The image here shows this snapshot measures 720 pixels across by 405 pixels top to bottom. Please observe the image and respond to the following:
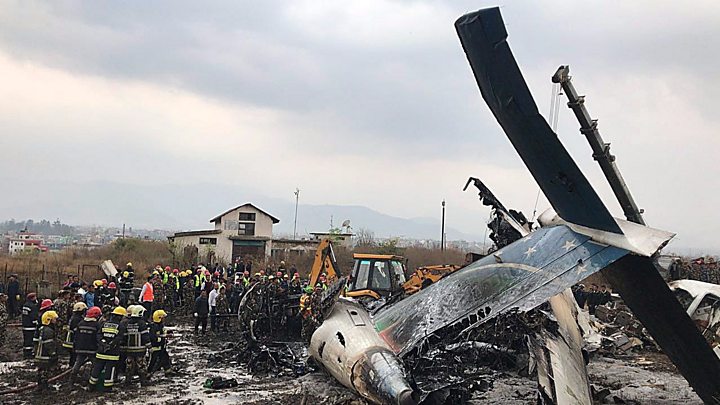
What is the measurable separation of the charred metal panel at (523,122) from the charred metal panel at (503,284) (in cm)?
47

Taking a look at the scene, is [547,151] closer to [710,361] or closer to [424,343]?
[424,343]

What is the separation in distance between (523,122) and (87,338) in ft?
28.7

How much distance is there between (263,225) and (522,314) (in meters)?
39.8

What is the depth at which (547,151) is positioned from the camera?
6602mm

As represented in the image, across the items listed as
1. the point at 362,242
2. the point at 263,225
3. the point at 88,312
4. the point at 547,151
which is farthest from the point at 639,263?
the point at 362,242

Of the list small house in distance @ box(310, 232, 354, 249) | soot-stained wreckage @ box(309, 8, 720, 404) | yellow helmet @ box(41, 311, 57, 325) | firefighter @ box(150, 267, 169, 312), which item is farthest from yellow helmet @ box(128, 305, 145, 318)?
small house in distance @ box(310, 232, 354, 249)

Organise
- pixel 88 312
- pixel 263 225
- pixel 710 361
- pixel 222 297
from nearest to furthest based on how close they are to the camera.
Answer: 1. pixel 710 361
2. pixel 88 312
3. pixel 222 297
4. pixel 263 225

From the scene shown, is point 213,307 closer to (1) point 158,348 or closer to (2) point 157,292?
(2) point 157,292

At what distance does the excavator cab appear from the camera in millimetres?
14633

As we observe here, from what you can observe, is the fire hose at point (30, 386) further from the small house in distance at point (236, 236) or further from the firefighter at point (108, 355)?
the small house in distance at point (236, 236)

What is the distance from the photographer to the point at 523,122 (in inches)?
249

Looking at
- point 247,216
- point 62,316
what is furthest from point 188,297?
point 247,216

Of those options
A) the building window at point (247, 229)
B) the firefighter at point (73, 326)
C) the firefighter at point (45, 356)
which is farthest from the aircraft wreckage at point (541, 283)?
the building window at point (247, 229)

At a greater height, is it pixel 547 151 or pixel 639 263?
pixel 547 151
